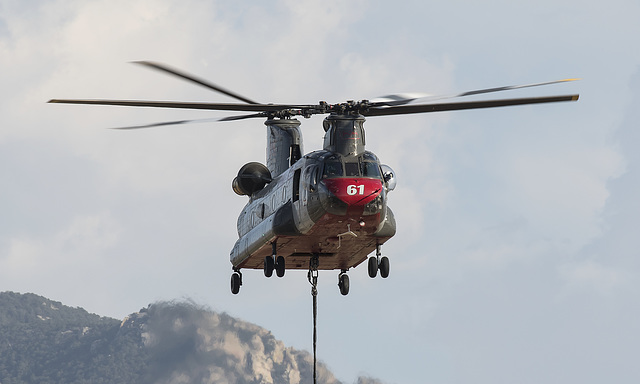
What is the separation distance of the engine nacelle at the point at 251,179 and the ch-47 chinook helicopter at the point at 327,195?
0.14 ft

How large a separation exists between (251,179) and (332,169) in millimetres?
9004

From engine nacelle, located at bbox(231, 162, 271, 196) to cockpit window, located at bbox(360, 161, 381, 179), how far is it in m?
9.13

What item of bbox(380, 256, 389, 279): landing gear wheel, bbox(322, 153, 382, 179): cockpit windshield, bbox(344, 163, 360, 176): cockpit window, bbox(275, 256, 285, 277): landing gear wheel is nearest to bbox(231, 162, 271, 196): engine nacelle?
bbox(275, 256, 285, 277): landing gear wheel

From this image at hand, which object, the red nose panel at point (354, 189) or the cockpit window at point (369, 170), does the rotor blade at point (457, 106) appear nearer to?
the cockpit window at point (369, 170)

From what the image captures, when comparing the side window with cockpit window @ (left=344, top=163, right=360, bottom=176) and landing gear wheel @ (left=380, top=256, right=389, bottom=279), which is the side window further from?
landing gear wheel @ (left=380, top=256, right=389, bottom=279)

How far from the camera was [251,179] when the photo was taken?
5253 cm

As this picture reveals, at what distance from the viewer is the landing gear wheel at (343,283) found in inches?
2034

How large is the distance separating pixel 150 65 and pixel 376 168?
A: 31.6 ft

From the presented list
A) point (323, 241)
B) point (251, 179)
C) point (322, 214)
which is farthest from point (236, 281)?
point (322, 214)

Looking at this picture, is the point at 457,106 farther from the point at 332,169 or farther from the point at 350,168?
the point at 332,169

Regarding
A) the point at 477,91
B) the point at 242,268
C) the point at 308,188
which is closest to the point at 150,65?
the point at 308,188

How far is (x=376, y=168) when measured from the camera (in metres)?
44.6

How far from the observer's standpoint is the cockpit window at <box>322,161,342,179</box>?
4411 centimetres

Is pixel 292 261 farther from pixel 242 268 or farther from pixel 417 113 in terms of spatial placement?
pixel 417 113
